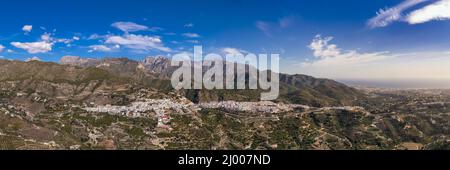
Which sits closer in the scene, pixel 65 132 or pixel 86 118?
pixel 65 132

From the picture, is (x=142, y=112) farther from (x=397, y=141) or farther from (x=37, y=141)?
(x=397, y=141)

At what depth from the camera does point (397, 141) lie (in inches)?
6368
